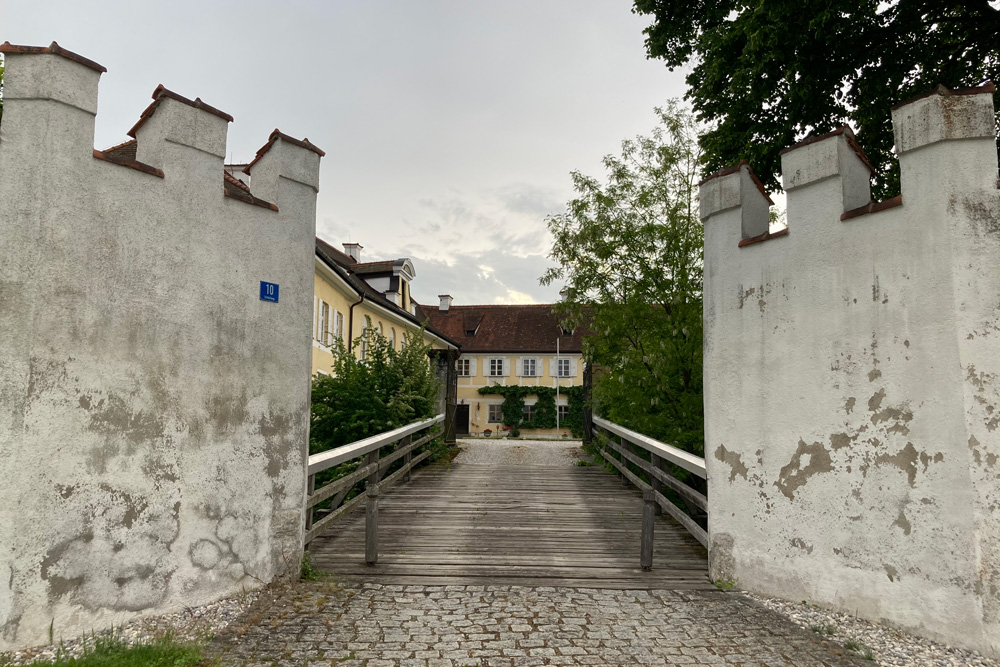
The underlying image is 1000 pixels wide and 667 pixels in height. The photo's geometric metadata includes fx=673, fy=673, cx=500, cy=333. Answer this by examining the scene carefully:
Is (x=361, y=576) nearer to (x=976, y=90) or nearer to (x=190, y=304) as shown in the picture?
(x=190, y=304)

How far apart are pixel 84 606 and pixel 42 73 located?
3.31 meters

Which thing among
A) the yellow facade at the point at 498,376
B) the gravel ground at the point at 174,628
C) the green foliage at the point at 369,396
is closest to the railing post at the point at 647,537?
the gravel ground at the point at 174,628

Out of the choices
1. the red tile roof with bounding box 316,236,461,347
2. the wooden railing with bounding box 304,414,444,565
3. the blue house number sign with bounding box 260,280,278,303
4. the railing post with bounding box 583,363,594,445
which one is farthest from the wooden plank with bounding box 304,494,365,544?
the railing post with bounding box 583,363,594,445

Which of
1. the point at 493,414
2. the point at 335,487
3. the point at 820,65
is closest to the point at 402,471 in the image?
the point at 335,487

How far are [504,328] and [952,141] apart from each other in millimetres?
39926

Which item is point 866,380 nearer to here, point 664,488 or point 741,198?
point 741,198

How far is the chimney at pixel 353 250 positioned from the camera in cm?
3347

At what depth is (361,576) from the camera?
583cm

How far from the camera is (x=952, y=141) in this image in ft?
14.1

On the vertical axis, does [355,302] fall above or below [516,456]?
above

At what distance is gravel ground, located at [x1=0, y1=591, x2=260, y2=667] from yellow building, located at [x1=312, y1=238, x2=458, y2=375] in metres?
7.72

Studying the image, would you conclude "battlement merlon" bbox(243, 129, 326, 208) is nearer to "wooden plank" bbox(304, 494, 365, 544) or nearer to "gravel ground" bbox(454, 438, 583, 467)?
"wooden plank" bbox(304, 494, 365, 544)

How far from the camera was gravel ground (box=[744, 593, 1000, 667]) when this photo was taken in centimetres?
404

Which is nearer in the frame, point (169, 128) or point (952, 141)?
point (952, 141)
